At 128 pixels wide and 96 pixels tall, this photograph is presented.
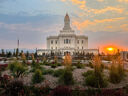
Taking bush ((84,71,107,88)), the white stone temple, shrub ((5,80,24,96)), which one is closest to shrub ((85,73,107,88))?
bush ((84,71,107,88))

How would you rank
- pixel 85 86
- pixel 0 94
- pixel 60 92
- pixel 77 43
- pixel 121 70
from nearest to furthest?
pixel 60 92 < pixel 0 94 < pixel 85 86 < pixel 121 70 < pixel 77 43

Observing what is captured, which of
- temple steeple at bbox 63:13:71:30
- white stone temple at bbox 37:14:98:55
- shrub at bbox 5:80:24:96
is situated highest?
temple steeple at bbox 63:13:71:30

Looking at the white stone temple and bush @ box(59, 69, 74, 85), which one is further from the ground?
the white stone temple

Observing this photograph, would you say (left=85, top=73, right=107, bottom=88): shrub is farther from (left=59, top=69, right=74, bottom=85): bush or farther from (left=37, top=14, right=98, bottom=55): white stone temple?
(left=37, top=14, right=98, bottom=55): white stone temple

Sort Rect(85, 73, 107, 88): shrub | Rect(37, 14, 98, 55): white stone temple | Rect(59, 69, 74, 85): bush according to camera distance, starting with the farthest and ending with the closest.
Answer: Rect(37, 14, 98, 55): white stone temple → Rect(59, 69, 74, 85): bush → Rect(85, 73, 107, 88): shrub

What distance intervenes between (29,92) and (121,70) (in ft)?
20.0

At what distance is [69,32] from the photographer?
219 feet

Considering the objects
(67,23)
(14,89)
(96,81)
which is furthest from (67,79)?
(67,23)

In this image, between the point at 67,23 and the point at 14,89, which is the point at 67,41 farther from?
the point at 14,89

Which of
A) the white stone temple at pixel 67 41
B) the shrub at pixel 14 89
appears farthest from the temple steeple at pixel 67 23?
the shrub at pixel 14 89

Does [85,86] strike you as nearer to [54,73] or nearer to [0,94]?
[54,73]

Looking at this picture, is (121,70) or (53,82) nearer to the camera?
(53,82)

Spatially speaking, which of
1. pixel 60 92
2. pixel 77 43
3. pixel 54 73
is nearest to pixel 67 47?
pixel 77 43

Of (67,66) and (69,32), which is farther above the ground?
(69,32)
